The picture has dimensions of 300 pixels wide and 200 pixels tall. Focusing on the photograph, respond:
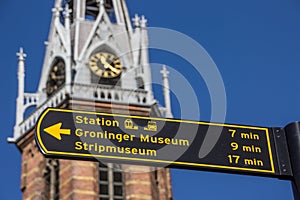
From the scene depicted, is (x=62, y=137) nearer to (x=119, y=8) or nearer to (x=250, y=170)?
(x=250, y=170)

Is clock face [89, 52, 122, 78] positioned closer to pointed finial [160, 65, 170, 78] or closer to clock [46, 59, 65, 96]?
clock [46, 59, 65, 96]

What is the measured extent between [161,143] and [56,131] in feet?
2.27

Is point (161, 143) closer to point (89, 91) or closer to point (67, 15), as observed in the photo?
point (89, 91)

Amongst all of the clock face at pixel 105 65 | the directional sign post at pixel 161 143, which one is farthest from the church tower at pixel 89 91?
the directional sign post at pixel 161 143

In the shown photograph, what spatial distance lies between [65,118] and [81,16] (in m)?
33.8

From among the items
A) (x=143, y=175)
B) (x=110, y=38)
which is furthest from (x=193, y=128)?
(x=110, y=38)

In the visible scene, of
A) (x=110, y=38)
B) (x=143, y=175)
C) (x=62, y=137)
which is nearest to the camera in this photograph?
Result: (x=62, y=137)

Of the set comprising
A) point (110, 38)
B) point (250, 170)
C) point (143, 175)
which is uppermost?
point (110, 38)

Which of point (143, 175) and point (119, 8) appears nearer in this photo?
point (143, 175)

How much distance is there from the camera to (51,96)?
36719 mm

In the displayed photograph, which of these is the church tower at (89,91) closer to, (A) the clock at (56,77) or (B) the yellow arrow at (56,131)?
(A) the clock at (56,77)

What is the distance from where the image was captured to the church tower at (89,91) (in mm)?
35031

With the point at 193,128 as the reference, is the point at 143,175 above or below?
above

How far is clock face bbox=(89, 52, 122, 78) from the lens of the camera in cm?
3716
